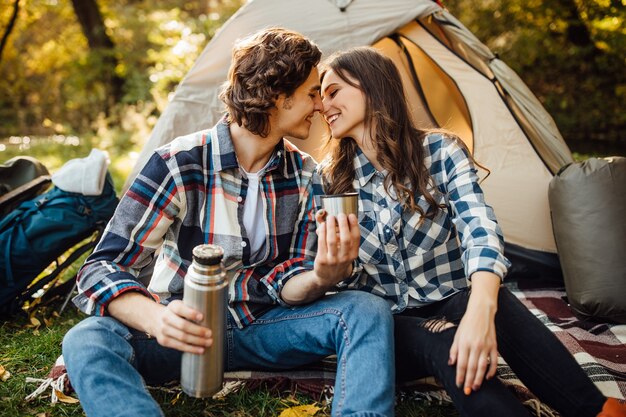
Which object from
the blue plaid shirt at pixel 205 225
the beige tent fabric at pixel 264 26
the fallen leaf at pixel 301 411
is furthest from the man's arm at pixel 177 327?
the beige tent fabric at pixel 264 26

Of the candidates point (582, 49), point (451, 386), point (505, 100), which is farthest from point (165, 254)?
point (582, 49)

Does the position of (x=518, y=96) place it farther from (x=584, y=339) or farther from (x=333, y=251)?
(x=333, y=251)

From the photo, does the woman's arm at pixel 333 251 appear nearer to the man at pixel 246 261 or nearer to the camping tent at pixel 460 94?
the man at pixel 246 261

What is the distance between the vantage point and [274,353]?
1.87m

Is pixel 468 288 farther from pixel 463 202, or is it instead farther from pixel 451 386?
pixel 451 386

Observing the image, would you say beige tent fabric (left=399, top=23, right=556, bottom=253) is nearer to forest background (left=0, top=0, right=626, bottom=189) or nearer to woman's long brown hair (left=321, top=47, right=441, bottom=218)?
woman's long brown hair (left=321, top=47, right=441, bottom=218)

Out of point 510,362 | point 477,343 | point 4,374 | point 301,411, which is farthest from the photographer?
point 4,374

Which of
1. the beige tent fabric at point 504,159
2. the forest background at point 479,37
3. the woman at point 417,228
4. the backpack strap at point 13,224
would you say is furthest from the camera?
the forest background at point 479,37

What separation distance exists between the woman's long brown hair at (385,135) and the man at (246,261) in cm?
13

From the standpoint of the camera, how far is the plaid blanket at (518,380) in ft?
6.41

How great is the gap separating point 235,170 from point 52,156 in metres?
6.96

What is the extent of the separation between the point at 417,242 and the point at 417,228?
0.05 metres

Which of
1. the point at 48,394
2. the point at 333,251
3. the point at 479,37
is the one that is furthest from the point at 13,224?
the point at 479,37

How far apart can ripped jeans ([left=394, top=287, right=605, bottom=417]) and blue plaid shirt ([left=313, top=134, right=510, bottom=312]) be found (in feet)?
0.44
